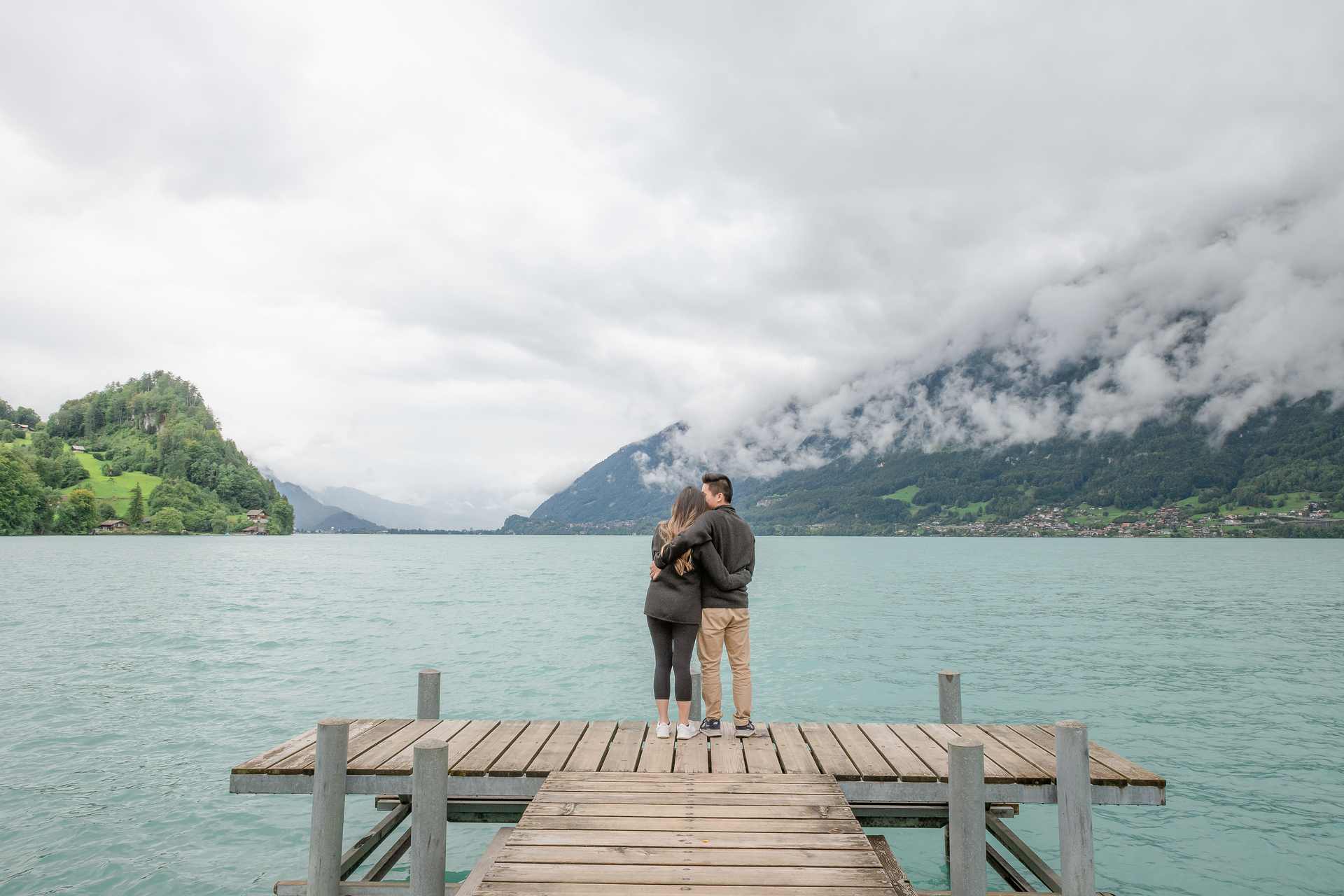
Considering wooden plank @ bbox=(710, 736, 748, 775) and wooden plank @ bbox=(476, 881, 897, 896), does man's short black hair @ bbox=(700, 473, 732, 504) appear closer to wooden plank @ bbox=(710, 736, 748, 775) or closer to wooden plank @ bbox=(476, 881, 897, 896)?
A: wooden plank @ bbox=(710, 736, 748, 775)

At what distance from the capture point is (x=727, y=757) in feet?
28.5

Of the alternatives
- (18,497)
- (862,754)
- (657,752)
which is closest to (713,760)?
(657,752)

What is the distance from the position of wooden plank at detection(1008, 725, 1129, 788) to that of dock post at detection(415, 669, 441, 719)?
788cm

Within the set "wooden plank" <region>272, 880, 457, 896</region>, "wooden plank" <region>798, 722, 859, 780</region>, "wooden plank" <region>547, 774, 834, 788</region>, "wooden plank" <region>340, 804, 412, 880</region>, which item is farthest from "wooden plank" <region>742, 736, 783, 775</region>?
"wooden plank" <region>340, 804, 412, 880</region>

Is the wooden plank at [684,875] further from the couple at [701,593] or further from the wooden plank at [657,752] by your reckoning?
the couple at [701,593]

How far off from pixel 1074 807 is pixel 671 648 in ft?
14.3

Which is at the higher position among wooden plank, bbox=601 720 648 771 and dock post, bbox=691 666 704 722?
dock post, bbox=691 666 704 722

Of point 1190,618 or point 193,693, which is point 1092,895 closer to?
point 193,693

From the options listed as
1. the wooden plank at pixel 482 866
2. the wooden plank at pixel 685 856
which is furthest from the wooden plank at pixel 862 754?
the wooden plank at pixel 482 866

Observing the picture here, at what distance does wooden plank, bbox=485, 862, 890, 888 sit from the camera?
583 centimetres

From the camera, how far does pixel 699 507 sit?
8.77 m

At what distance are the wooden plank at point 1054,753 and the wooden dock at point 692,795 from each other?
21 millimetres

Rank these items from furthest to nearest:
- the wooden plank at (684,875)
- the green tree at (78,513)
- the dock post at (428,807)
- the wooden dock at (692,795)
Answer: the green tree at (78,513) < the dock post at (428,807) < the wooden dock at (692,795) < the wooden plank at (684,875)

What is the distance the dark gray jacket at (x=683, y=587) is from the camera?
8734mm
